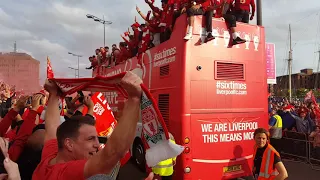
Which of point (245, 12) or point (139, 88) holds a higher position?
point (245, 12)

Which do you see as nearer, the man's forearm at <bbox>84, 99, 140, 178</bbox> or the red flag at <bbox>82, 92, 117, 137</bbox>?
the man's forearm at <bbox>84, 99, 140, 178</bbox>

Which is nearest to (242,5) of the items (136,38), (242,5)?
(242,5)

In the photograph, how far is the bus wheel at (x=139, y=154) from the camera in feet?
23.3

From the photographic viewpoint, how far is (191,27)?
212 inches

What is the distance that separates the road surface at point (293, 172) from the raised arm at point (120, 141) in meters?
6.02

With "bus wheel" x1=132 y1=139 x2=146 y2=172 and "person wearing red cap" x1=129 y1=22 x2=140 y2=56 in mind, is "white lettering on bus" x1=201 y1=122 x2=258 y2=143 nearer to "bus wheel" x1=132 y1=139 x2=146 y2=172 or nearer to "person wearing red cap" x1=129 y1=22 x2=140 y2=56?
"bus wheel" x1=132 y1=139 x2=146 y2=172

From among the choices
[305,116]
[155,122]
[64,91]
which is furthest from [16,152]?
[305,116]

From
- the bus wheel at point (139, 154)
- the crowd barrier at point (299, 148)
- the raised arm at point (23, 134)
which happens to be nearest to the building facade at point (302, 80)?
the crowd barrier at point (299, 148)

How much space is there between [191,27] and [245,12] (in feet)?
5.94

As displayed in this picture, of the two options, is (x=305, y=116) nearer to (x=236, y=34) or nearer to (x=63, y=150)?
(x=236, y=34)

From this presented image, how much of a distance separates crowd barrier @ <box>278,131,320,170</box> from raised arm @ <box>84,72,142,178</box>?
882 centimetres

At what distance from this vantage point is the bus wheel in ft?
23.3

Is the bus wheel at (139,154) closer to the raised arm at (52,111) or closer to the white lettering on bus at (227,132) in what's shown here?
the white lettering on bus at (227,132)

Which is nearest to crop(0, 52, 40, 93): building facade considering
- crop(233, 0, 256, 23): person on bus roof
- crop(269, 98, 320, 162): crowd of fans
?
crop(233, 0, 256, 23): person on bus roof
